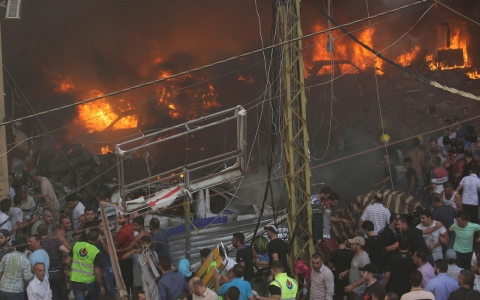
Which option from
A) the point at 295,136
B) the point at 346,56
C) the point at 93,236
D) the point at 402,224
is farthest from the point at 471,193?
the point at 346,56

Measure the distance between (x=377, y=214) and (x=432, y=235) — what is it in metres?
1.17

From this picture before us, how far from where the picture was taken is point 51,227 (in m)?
13.6

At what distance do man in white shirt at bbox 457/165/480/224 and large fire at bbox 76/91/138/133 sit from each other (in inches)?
454

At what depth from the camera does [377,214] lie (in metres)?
12.7

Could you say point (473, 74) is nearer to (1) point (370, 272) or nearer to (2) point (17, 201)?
(1) point (370, 272)

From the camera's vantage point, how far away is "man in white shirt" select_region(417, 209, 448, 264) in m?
11.7

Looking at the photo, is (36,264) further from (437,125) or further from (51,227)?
(437,125)

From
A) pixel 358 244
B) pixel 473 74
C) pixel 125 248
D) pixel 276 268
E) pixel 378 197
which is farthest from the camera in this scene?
pixel 473 74

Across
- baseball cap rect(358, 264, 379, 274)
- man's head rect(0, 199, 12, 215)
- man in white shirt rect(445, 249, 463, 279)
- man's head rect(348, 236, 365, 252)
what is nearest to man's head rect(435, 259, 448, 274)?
man in white shirt rect(445, 249, 463, 279)

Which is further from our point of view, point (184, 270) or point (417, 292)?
point (184, 270)

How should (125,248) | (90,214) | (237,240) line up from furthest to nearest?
(90,214) → (125,248) → (237,240)

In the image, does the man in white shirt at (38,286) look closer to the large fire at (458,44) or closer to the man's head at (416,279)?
the man's head at (416,279)

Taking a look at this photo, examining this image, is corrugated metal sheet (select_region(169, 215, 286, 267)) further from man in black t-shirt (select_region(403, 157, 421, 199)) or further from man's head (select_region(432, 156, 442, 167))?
man's head (select_region(432, 156, 442, 167))

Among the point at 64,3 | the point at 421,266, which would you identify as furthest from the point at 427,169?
the point at 64,3
